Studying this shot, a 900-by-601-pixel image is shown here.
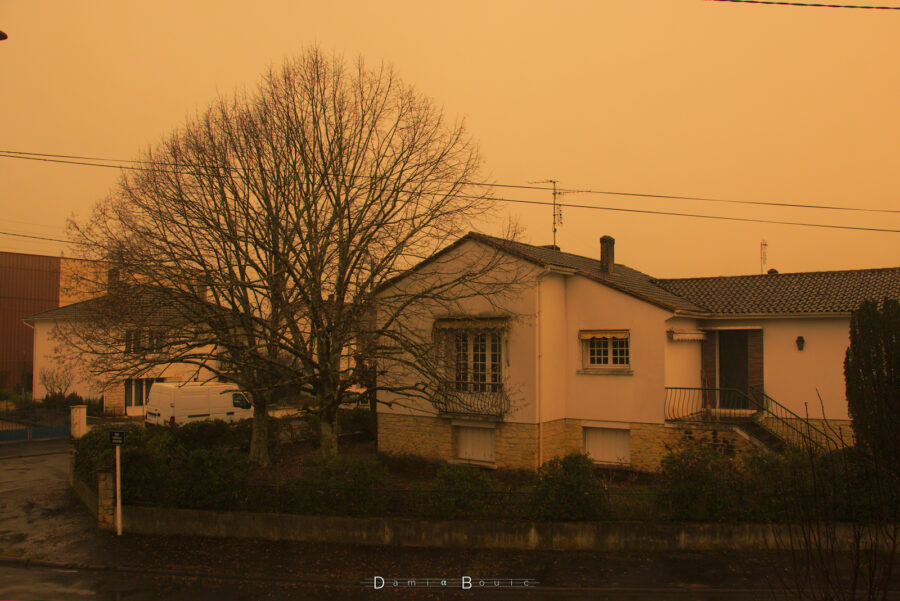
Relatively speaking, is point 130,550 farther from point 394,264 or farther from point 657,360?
point 657,360

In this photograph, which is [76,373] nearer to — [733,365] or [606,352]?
[606,352]

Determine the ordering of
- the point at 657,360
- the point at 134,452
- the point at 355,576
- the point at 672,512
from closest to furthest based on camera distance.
A: 1. the point at 355,576
2. the point at 672,512
3. the point at 134,452
4. the point at 657,360

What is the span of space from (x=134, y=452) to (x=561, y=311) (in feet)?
36.4

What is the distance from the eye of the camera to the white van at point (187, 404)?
2638cm

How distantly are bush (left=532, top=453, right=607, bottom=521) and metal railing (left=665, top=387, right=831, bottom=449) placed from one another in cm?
597

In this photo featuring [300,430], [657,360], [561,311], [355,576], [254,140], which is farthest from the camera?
[300,430]

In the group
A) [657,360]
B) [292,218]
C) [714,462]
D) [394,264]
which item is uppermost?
[292,218]

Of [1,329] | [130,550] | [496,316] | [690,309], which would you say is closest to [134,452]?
[130,550]

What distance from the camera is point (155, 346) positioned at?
14.6 meters

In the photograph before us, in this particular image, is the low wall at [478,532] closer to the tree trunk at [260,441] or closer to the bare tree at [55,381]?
the tree trunk at [260,441]

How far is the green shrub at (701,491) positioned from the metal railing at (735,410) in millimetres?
5110

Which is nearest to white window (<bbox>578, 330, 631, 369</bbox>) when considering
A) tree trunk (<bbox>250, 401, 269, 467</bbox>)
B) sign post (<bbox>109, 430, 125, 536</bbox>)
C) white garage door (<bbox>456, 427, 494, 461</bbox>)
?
white garage door (<bbox>456, 427, 494, 461</bbox>)

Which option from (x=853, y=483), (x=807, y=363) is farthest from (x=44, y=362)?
(x=853, y=483)

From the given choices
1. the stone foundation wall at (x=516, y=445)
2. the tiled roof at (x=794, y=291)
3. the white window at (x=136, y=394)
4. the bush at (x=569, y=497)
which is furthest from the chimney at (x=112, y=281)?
the white window at (x=136, y=394)
